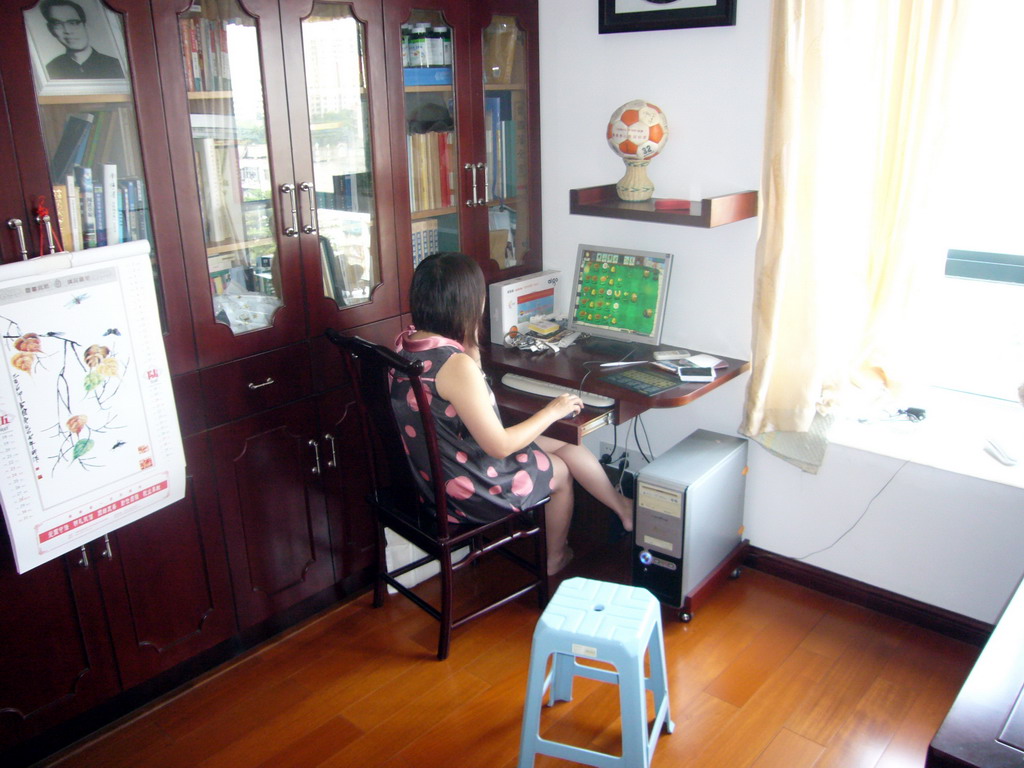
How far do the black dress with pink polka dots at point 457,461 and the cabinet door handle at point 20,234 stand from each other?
36.3 inches

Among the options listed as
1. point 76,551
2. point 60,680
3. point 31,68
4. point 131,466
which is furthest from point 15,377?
point 60,680

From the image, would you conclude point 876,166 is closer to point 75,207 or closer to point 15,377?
point 75,207

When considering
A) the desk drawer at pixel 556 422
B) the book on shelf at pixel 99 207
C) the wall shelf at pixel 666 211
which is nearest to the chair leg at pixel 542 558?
→ the desk drawer at pixel 556 422

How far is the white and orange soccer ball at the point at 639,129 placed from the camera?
2.68m

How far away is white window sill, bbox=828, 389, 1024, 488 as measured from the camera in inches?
95.3

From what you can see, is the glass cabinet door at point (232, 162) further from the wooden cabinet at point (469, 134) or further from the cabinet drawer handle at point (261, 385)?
the wooden cabinet at point (469, 134)

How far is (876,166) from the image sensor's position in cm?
243

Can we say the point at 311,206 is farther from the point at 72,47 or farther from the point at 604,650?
the point at 604,650

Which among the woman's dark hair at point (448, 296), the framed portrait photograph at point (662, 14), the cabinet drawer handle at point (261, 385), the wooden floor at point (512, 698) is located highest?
the framed portrait photograph at point (662, 14)

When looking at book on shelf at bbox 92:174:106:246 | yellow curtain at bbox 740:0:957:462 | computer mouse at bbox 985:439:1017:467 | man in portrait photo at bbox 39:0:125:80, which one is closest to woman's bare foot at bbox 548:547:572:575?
yellow curtain at bbox 740:0:957:462

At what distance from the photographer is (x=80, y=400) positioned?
1.94 m

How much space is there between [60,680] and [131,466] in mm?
581

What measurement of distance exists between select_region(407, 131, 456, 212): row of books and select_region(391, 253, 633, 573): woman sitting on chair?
1.49ft

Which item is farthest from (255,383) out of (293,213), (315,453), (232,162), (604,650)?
(604,650)
